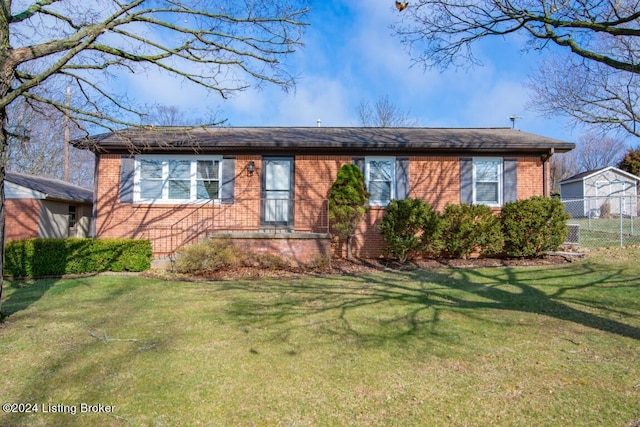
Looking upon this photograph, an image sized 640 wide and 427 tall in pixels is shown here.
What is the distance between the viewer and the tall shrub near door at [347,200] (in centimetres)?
1034

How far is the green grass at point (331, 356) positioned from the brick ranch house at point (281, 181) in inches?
168

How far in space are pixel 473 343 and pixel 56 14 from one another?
773 cm

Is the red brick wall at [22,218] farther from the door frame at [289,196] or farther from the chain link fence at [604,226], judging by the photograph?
the chain link fence at [604,226]

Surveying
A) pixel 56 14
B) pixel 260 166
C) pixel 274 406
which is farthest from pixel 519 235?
pixel 56 14

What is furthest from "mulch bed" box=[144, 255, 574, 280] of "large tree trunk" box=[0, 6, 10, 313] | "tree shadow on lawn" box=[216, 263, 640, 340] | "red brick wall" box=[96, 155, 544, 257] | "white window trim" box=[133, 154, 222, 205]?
"large tree trunk" box=[0, 6, 10, 313]

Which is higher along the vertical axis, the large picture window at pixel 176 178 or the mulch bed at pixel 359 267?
the large picture window at pixel 176 178

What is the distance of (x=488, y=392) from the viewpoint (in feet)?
10.6

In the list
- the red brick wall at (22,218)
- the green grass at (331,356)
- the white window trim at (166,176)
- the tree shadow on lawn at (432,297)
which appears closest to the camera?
the green grass at (331,356)

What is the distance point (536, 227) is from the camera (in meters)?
10.0

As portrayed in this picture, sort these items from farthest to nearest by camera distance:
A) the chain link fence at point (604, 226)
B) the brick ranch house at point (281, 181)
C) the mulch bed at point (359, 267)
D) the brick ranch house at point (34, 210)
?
the brick ranch house at point (34, 210), the chain link fence at point (604, 226), the brick ranch house at point (281, 181), the mulch bed at point (359, 267)

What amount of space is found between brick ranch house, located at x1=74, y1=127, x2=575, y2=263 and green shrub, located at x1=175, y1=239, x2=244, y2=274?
6.25 feet

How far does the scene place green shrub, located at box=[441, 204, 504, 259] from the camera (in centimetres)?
1020

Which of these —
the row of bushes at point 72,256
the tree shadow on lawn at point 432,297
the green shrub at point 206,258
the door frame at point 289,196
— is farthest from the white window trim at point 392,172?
the row of bushes at point 72,256

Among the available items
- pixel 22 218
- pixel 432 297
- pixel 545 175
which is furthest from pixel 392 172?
pixel 22 218
